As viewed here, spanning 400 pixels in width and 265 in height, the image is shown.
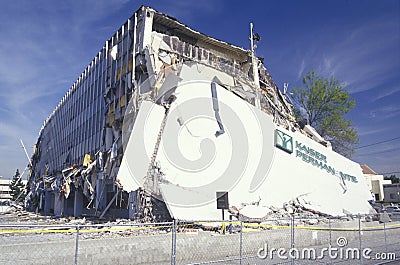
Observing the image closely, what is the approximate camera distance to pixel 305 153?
65.7 feet

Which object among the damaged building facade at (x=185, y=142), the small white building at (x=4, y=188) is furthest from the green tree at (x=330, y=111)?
the small white building at (x=4, y=188)

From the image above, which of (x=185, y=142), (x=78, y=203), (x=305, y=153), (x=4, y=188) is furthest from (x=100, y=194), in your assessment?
(x=4, y=188)

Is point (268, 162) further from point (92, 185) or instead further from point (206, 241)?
point (92, 185)

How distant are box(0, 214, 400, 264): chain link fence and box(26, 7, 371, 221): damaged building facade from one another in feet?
6.17

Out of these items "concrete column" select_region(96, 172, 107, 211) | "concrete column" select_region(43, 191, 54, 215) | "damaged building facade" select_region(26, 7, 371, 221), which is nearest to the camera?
"damaged building facade" select_region(26, 7, 371, 221)

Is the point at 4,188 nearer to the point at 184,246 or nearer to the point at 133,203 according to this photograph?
the point at 133,203

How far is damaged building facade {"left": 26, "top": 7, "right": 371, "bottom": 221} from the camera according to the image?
14555 mm

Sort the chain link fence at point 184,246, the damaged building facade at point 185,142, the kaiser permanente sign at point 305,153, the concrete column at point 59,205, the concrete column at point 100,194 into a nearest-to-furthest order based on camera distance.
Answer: the chain link fence at point 184,246 < the damaged building facade at point 185,142 < the kaiser permanente sign at point 305,153 < the concrete column at point 100,194 < the concrete column at point 59,205

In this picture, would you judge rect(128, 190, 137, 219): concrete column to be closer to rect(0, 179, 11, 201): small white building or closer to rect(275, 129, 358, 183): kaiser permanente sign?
rect(275, 129, 358, 183): kaiser permanente sign

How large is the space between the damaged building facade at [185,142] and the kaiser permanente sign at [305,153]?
0.22 ft

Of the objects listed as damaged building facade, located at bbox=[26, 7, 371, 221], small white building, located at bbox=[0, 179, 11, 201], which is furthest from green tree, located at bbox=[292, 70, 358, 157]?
small white building, located at bbox=[0, 179, 11, 201]

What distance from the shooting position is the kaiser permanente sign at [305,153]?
18.4m

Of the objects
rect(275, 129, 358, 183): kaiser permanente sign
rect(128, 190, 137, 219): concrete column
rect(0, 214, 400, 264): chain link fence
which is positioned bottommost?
rect(0, 214, 400, 264): chain link fence

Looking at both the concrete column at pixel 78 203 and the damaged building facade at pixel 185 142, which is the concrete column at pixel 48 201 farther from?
the concrete column at pixel 78 203
